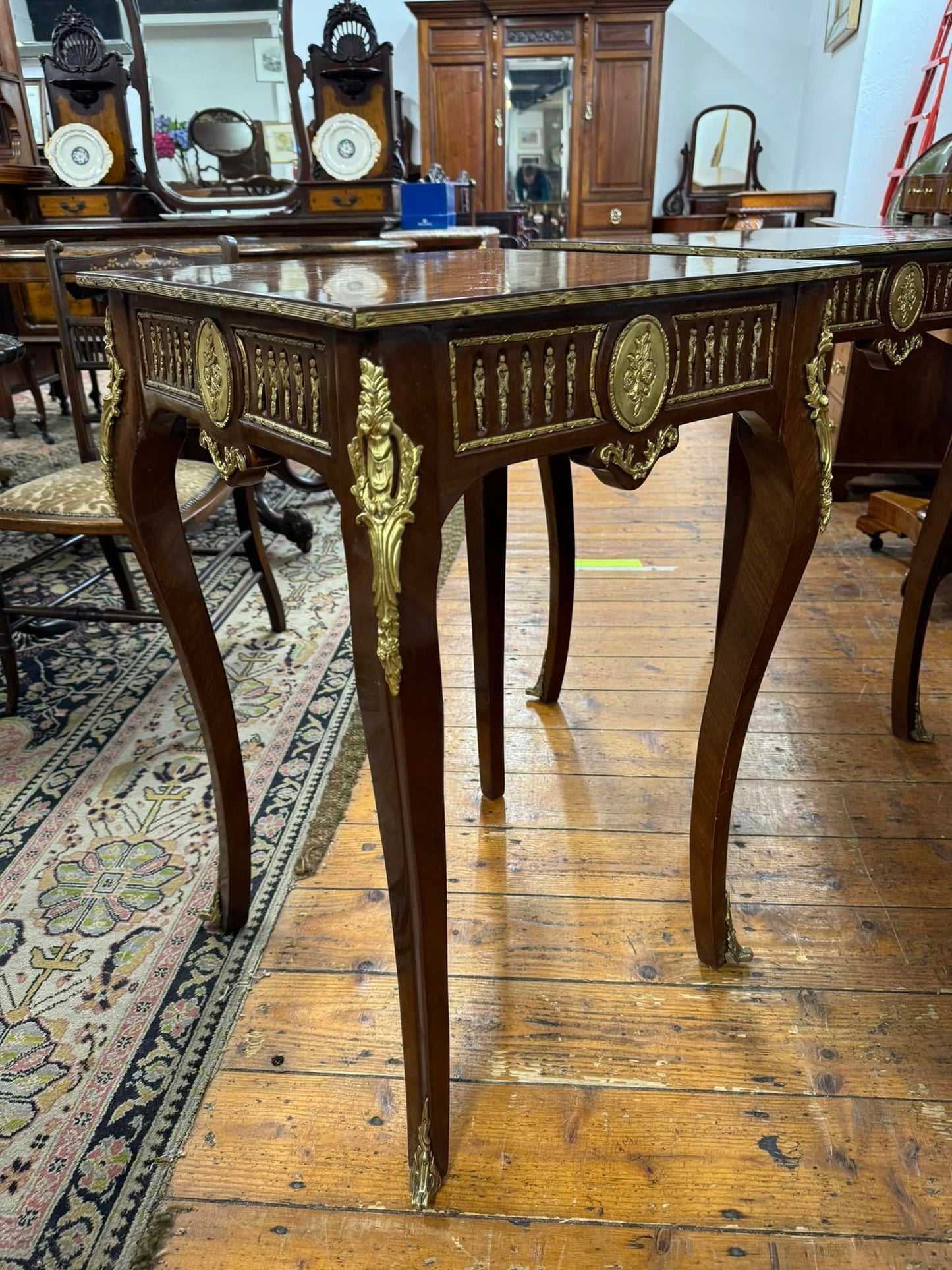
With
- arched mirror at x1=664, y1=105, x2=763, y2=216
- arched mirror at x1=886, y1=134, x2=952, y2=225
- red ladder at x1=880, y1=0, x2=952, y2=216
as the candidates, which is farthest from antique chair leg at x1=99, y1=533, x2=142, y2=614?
arched mirror at x1=664, y1=105, x2=763, y2=216

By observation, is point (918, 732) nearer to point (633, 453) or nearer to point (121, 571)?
point (633, 453)

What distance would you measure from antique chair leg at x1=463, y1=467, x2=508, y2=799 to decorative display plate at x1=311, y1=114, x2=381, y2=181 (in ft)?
13.2

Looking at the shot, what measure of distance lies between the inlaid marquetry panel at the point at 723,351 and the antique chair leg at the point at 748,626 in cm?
7

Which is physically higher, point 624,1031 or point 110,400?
point 110,400

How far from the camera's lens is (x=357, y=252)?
3.23 metres

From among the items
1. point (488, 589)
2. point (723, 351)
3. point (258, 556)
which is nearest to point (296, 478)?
point (258, 556)

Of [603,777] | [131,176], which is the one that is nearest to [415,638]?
[603,777]

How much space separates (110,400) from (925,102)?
4523 millimetres

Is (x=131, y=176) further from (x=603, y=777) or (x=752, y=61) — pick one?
(x=752, y=61)

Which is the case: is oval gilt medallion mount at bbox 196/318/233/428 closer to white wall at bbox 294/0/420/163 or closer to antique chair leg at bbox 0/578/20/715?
antique chair leg at bbox 0/578/20/715

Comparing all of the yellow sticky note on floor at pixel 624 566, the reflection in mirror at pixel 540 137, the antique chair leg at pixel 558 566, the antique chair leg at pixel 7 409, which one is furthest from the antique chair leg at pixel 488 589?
the reflection in mirror at pixel 540 137

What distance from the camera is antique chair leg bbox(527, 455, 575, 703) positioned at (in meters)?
1.61

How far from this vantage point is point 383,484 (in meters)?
0.67

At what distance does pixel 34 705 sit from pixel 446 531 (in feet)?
4.80
